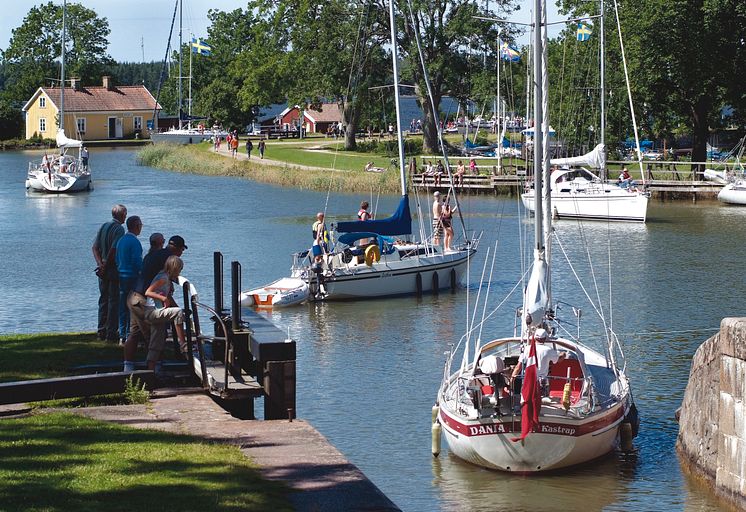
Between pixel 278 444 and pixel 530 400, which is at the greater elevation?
pixel 278 444

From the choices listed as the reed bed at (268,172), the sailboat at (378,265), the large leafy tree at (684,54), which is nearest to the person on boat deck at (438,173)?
the reed bed at (268,172)

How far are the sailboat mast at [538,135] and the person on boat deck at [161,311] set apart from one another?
5.76 m

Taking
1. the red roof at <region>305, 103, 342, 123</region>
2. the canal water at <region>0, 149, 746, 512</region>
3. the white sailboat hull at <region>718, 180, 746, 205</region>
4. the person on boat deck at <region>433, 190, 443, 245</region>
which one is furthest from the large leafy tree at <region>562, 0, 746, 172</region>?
the red roof at <region>305, 103, 342, 123</region>

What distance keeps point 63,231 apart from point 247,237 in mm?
8657

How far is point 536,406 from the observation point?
1599cm

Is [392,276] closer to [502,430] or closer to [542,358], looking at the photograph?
[542,358]

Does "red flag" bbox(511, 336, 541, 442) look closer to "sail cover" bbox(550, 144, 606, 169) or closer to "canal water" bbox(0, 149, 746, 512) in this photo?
"canal water" bbox(0, 149, 746, 512)

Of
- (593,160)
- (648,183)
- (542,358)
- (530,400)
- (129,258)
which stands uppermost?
(593,160)

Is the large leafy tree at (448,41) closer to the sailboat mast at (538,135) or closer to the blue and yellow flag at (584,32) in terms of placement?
the blue and yellow flag at (584,32)

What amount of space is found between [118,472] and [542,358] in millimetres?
7224

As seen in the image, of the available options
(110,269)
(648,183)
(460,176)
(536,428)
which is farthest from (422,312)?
(460,176)

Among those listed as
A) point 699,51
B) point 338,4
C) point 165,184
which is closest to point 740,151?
point 699,51

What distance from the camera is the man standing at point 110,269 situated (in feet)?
58.2

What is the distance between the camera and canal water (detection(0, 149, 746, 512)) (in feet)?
55.6
